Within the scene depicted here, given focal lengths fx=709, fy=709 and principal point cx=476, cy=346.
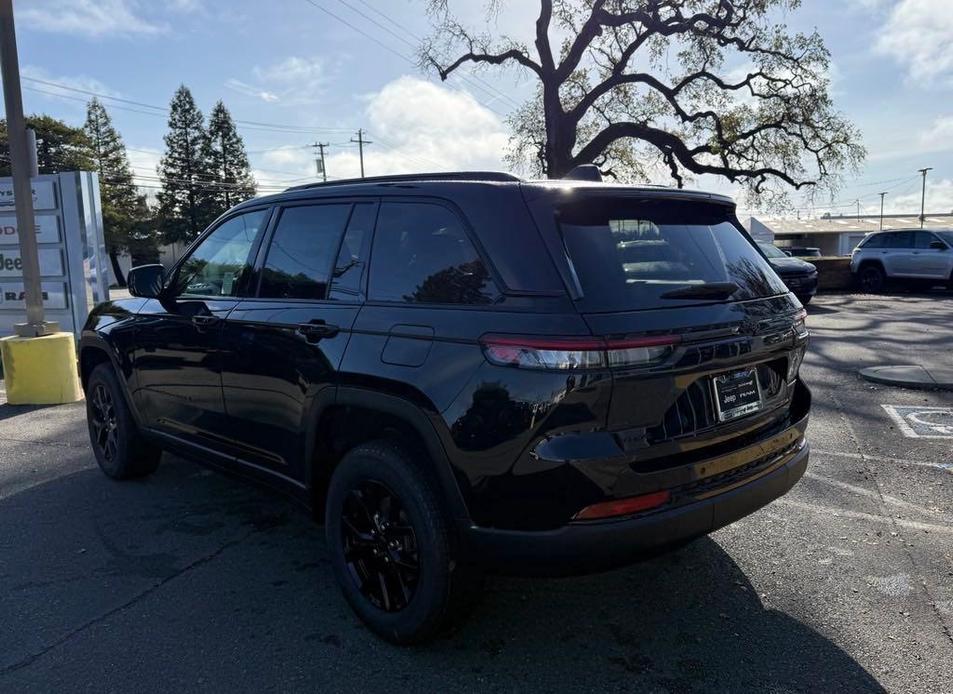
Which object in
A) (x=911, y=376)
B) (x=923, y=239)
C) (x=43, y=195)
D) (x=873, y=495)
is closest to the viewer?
(x=873, y=495)

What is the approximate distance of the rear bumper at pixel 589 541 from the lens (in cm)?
236

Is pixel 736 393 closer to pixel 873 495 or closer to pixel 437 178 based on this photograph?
pixel 437 178

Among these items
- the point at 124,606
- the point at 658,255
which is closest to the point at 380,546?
the point at 124,606

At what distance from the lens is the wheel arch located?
2545 millimetres

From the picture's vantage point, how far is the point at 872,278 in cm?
1973

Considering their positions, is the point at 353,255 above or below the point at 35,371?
above

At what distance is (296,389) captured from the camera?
3.18 metres

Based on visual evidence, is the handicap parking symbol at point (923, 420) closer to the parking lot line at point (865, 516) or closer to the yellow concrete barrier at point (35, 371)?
the parking lot line at point (865, 516)

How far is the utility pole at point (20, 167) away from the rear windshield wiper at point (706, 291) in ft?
24.6

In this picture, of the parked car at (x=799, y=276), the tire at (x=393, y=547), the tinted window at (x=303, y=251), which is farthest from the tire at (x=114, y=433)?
the parked car at (x=799, y=276)

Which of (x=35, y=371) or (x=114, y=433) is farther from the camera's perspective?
(x=35, y=371)

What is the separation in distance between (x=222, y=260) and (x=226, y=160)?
6216 cm

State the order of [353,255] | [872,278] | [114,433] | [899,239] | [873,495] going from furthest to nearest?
[872,278] → [899,239] → [114,433] → [873,495] → [353,255]

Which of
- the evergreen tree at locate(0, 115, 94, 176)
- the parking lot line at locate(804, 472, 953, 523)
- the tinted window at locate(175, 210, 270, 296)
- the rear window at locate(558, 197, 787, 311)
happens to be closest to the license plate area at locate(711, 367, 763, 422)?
the rear window at locate(558, 197, 787, 311)
